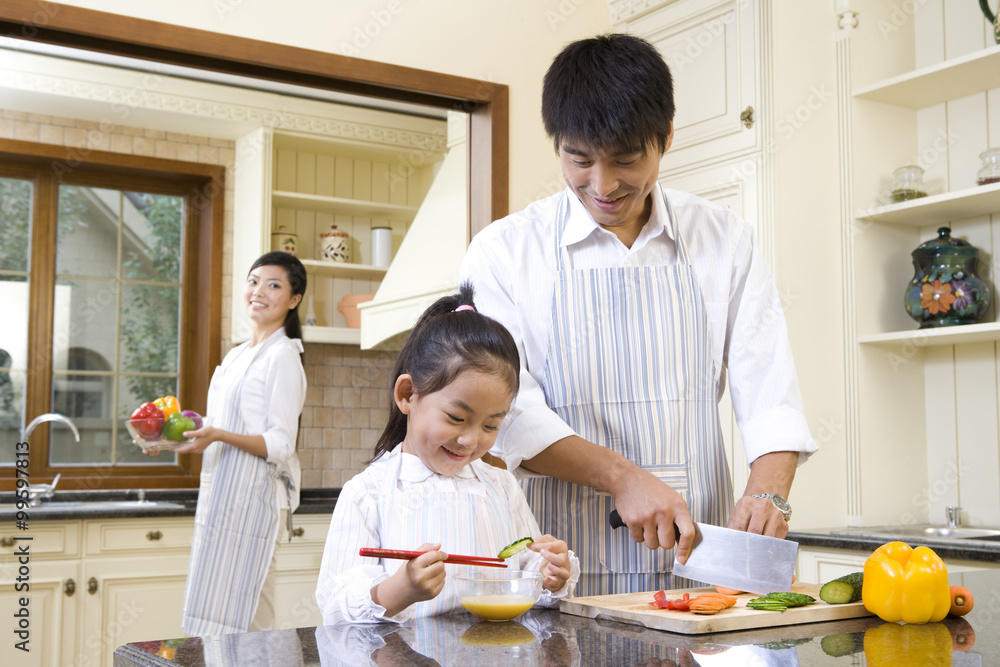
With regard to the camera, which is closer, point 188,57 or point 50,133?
point 188,57

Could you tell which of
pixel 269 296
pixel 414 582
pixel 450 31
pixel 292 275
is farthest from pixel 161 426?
pixel 414 582

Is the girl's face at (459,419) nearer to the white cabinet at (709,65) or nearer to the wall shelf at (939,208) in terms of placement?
the white cabinet at (709,65)

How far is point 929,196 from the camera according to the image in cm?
290

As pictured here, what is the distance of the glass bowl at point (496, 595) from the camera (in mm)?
1099

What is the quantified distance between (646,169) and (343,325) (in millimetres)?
3476

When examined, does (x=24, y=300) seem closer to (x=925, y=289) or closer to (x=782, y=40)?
(x=782, y=40)

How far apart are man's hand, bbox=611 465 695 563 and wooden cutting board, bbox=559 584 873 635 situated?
0.07 meters

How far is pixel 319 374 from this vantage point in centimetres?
457

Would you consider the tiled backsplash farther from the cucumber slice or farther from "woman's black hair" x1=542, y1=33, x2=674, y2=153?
the cucumber slice

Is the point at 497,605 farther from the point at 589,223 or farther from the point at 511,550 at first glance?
the point at 589,223

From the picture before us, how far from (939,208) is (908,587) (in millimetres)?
2010

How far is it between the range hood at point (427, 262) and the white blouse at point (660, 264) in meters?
1.85

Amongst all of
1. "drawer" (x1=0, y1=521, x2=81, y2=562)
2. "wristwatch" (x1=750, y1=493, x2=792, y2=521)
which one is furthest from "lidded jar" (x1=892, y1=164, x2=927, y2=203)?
"drawer" (x1=0, y1=521, x2=81, y2=562)

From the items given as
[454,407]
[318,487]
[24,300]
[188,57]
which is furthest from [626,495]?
[24,300]
